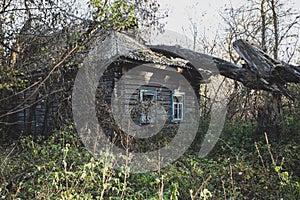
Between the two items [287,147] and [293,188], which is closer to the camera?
[293,188]

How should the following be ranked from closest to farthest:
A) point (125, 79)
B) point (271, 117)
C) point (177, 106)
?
point (271, 117)
point (125, 79)
point (177, 106)

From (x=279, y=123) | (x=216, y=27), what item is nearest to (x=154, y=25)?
(x=279, y=123)

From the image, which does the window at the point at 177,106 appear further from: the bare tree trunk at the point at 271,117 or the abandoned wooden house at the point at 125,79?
the bare tree trunk at the point at 271,117

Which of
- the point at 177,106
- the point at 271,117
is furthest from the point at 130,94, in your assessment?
the point at 271,117

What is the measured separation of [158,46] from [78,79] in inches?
162

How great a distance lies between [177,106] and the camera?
11258 mm

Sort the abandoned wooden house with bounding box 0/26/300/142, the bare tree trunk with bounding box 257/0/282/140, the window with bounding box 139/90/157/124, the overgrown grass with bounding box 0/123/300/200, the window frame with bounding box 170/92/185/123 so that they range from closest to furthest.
Result: the overgrown grass with bounding box 0/123/300/200
the abandoned wooden house with bounding box 0/26/300/142
the bare tree trunk with bounding box 257/0/282/140
the window with bounding box 139/90/157/124
the window frame with bounding box 170/92/185/123

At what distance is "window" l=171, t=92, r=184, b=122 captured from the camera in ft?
35.9


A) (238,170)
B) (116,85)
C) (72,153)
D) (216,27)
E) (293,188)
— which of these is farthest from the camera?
(216,27)

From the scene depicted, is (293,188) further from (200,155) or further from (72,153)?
(72,153)

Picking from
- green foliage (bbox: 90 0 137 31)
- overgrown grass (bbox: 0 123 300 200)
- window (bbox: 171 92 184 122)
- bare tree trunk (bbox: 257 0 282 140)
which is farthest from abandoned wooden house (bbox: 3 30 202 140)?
bare tree trunk (bbox: 257 0 282 140)

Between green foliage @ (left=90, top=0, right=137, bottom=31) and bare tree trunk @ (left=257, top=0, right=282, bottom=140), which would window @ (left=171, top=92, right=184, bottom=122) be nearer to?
bare tree trunk @ (left=257, top=0, right=282, bottom=140)

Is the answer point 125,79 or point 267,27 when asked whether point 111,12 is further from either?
point 267,27

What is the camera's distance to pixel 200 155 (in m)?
7.01
